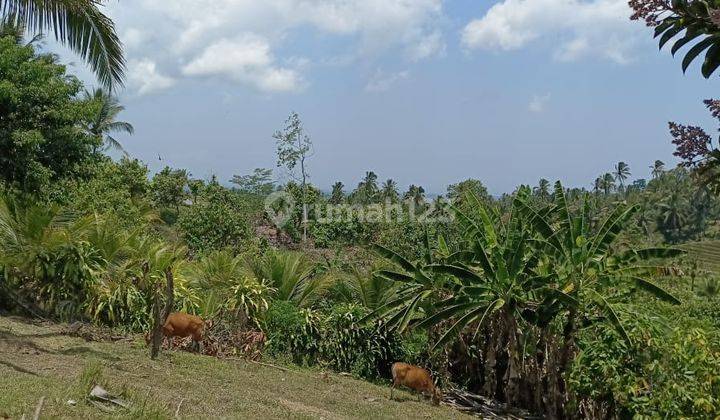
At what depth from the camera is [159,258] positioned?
1228 cm

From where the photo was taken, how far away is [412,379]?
32.3ft

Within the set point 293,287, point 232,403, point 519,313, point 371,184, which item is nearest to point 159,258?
point 293,287

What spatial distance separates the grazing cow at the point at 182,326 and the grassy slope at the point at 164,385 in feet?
1.02

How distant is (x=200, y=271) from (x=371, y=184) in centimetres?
5881

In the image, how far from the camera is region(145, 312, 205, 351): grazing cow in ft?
31.6

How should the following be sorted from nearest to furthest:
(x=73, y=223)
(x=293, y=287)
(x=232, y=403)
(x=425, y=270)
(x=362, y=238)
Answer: (x=232, y=403)
(x=425, y=270)
(x=73, y=223)
(x=293, y=287)
(x=362, y=238)

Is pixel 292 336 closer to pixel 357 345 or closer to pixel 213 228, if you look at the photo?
pixel 357 345

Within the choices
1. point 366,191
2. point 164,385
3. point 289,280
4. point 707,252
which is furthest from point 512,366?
point 707,252

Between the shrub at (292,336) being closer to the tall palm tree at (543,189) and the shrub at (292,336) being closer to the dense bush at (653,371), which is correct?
the dense bush at (653,371)

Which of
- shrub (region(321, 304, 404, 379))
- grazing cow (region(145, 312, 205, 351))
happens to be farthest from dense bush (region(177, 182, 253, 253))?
grazing cow (region(145, 312, 205, 351))

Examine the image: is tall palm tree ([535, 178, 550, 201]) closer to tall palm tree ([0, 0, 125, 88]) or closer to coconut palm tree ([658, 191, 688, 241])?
coconut palm tree ([658, 191, 688, 241])

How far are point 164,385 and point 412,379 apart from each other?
393 centimetres

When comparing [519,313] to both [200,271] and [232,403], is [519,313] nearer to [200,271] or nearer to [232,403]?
[232,403]

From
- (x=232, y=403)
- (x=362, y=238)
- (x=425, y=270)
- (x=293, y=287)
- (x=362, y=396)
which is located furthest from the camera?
(x=362, y=238)
